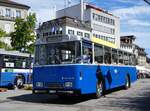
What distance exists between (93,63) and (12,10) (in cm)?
7812

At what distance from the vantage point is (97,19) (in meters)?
118

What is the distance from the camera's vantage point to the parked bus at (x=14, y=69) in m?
27.6

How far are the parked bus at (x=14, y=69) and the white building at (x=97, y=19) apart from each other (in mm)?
79327

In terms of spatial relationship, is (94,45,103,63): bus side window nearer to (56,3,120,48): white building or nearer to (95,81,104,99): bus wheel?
(95,81,104,99): bus wheel

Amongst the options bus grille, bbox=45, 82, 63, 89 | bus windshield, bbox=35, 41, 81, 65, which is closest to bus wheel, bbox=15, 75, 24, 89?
bus windshield, bbox=35, 41, 81, 65

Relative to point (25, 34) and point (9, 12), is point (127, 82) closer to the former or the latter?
point (25, 34)

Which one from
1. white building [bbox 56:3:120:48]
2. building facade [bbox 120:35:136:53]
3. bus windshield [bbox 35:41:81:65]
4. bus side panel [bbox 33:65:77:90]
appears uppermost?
white building [bbox 56:3:120:48]

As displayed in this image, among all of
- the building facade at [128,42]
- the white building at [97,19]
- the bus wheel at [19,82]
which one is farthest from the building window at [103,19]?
the bus wheel at [19,82]

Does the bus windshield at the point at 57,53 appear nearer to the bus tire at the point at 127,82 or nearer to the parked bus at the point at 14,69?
the bus tire at the point at 127,82

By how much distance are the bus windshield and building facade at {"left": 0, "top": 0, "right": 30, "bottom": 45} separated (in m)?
72.5

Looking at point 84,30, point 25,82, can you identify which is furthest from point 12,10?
point 25,82

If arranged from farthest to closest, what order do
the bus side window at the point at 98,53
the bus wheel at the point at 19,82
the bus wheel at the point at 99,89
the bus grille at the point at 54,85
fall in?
1. the bus wheel at the point at 19,82
2. the bus wheel at the point at 99,89
3. the bus side window at the point at 98,53
4. the bus grille at the point at 54,85

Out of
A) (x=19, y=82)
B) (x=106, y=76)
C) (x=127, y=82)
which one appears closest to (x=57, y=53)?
(x=106, y=76)

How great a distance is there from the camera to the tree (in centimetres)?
5319
